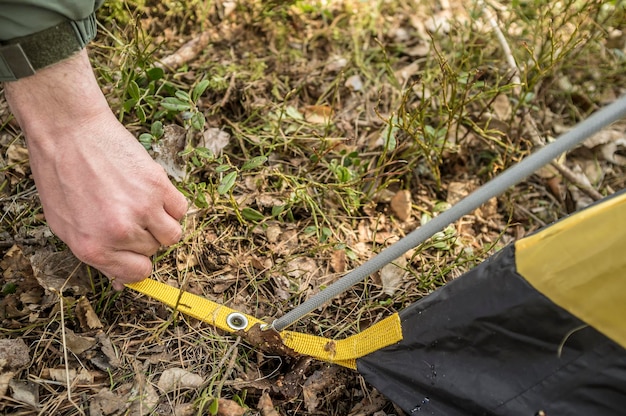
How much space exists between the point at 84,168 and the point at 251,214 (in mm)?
554

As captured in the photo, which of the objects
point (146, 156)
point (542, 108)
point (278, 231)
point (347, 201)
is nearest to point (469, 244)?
point (347, 201)

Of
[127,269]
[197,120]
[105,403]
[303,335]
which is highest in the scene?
[197,120]

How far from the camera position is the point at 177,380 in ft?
4.56

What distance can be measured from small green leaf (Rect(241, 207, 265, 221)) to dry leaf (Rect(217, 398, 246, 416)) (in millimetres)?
557

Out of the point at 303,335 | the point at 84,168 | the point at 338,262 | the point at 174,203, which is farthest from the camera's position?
the point at 338,262

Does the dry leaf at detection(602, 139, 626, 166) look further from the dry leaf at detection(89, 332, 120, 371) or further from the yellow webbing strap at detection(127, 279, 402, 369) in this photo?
the dry leaf at detection(89, 332, 120, 371)

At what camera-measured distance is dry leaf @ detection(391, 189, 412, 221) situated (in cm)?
188

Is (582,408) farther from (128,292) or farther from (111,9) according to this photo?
(111,9)

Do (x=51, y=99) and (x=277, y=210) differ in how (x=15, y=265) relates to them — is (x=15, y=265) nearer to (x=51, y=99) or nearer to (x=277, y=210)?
(x=51, y=99)

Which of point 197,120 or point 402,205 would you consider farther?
point 402,205

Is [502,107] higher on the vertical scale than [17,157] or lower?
lower

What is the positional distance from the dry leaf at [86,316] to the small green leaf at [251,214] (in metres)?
0.50

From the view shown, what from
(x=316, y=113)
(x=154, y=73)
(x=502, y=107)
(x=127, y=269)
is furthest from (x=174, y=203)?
(x=502, y=107)

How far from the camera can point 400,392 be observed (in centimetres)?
130
